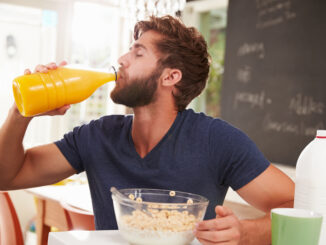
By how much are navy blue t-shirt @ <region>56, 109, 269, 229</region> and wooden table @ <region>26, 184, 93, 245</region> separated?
75cm

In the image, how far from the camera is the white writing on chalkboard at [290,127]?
2.57 m

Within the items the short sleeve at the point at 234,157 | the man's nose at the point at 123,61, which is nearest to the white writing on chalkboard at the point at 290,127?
the short sleeve at the point at 234,157

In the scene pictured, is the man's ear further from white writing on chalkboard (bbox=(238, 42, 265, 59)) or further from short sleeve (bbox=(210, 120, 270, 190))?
white writing on chalkboard (bbox=(238, 42, 265, 59))

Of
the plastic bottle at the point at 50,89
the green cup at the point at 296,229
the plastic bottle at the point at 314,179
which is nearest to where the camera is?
the green cup at the point at 296,229

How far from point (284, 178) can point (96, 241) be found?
53 centimetres

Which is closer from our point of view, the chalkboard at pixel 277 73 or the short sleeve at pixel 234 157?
the short sleeve at pixel 234 157

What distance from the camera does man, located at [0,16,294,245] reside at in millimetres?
1188

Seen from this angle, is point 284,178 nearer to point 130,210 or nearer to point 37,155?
point 130,210

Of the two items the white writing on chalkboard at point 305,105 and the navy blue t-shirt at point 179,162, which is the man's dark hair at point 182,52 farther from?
the white writing on chalkboard at point 305,105

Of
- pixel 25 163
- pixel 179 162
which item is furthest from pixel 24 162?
pixel 179 162

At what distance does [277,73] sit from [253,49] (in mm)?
297

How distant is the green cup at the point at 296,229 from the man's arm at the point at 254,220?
110 millimetres

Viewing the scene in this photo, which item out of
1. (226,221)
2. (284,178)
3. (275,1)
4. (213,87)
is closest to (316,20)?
(275,1)

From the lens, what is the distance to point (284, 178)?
1.13 metres
